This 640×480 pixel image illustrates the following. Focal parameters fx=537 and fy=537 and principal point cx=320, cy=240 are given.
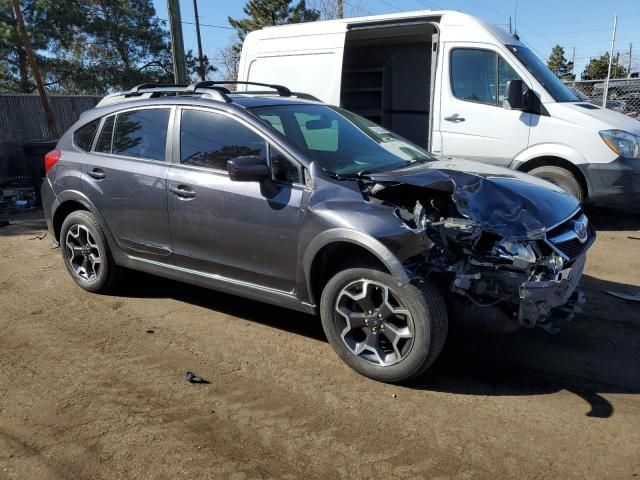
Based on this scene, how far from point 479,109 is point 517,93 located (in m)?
0.52

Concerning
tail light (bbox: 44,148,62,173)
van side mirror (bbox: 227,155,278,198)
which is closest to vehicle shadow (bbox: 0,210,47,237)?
tail light (bbox: 44,148,62,173)

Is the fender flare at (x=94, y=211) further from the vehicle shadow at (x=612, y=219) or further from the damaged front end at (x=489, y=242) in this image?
the vehicle shadow at (x=612, y=219)

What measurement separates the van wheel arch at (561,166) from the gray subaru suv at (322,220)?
306 cm

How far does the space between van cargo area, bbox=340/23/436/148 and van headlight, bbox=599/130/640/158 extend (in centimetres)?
310

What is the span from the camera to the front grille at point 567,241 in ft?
10.8

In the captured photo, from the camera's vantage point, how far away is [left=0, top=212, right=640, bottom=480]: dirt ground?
2709mm

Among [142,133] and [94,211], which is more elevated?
[142,133]

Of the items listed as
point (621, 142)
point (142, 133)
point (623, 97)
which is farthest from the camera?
point (623, 97)

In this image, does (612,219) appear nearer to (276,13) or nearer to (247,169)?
(247,169)

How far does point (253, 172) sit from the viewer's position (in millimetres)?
3646

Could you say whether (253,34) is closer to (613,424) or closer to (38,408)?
(38,408)

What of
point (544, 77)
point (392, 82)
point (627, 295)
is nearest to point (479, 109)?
point (544, 77)

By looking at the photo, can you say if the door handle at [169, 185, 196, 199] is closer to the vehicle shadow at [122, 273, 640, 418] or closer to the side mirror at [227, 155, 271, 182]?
the side mirror at [227, 155, 271, 182]

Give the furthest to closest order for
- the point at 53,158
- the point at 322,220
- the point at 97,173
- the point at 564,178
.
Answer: the point at 564,178 → the point at 53,158 → the point at 97,173 → the point at 322,220
